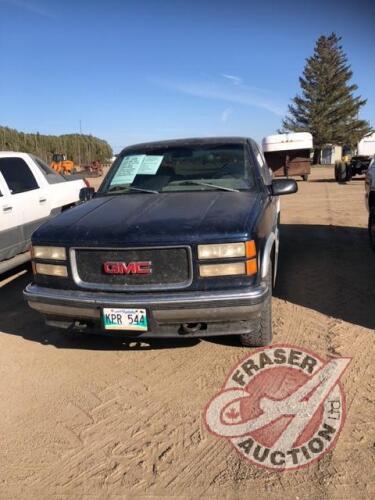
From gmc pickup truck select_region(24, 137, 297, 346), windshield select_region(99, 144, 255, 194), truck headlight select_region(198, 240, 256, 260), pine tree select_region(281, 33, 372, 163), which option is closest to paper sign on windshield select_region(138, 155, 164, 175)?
windshield select_region(99, 144, 255, 194)

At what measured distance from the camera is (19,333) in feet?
14.6

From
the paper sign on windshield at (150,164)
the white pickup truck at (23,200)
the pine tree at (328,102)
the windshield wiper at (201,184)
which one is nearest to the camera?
the windshield wiper at (201,184)

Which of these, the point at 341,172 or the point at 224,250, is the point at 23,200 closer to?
the point at 224,250

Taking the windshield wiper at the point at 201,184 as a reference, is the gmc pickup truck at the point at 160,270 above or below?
below

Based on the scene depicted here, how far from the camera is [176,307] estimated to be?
3162 mm

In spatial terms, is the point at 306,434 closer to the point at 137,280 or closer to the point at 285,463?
the point at 285,463

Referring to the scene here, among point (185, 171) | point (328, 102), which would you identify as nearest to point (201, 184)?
point (185, 171)

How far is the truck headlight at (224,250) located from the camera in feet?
10.4

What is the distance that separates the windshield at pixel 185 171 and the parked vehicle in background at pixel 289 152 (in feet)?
56.0

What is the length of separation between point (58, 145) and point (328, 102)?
96.8 feet

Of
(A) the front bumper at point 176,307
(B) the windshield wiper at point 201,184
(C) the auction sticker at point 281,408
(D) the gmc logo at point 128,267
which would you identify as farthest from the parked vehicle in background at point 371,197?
(D) the gmc logo at point 128,267

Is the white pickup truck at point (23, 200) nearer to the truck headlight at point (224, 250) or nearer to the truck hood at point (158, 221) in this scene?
the truck hood at point (158, 221)

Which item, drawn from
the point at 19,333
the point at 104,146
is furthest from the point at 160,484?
the point at 104,146

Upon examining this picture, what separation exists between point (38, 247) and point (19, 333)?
132 centimetres
